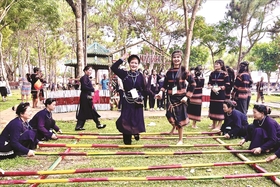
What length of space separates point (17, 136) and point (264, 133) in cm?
413

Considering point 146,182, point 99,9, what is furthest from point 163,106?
point 99,9

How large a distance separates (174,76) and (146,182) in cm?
252

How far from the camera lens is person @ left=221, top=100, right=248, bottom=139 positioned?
5.26m


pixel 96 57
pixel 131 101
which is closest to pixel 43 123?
pixel 131 101

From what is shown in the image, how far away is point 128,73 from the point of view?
4.77 meters

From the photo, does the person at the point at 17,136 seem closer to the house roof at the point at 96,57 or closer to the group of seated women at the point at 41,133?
the group of seated women at the point at 41,133

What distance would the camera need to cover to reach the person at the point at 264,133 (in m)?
3.99

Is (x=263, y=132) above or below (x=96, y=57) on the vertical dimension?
below

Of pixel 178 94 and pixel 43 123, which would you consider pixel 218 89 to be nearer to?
pixel 178 94

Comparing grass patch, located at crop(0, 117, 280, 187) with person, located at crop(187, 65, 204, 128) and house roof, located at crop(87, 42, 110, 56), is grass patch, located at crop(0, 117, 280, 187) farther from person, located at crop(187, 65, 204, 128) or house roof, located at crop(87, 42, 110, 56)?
house roof, located at crop(87, 42, 110, 56)

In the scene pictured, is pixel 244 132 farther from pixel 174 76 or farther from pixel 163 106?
pixel 163 106

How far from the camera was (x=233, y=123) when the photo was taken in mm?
5336

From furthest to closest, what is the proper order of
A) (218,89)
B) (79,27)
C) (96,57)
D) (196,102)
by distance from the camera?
(96,57), (79,27), (196,102), (218,89)

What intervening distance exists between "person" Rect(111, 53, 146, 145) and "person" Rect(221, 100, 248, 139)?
6.84 ft
